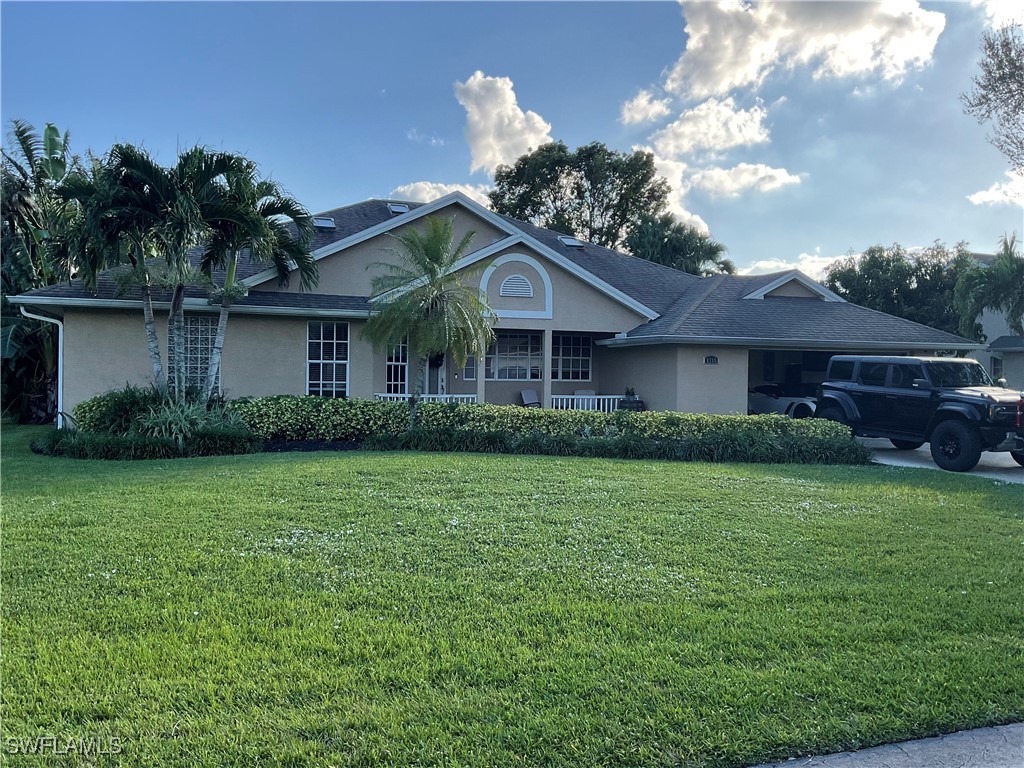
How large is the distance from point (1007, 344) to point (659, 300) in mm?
20035

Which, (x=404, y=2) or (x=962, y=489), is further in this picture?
(x=404, y=2)

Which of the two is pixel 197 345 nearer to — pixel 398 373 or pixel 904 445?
pixel 398 373

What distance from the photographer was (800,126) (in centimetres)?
1471

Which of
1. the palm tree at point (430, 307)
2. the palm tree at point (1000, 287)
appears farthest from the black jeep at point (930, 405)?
the palm tree at point (1000, 287)

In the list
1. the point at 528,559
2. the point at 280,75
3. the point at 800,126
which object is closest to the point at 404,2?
the point at 280,75

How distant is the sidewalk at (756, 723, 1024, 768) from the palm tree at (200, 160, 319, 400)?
13009 millimetres

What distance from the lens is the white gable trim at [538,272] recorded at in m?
17.1

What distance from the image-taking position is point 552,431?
13234 mm

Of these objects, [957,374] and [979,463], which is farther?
[957,374]

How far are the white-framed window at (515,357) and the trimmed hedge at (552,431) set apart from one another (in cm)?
597

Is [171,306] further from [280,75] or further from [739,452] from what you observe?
[739,452]

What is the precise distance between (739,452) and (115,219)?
12284 millimetres

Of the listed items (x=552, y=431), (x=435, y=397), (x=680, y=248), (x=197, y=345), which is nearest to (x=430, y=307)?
(x=552, y=431)

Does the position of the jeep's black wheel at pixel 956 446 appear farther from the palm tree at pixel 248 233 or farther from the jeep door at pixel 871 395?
the palm tree at pixel 248 233
